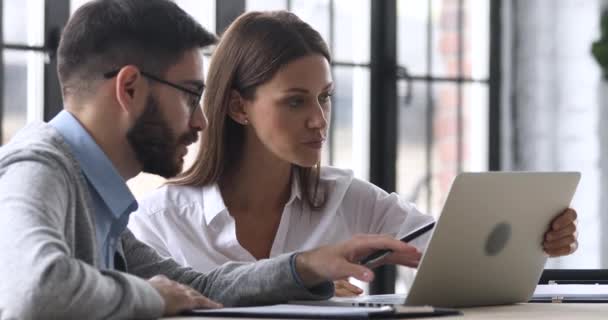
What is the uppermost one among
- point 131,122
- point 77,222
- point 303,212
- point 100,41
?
point 100,41

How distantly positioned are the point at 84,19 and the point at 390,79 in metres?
2.48

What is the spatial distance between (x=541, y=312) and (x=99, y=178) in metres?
0.66

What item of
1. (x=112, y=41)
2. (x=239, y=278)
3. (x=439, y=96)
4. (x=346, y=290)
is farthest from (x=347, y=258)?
(x=439, y=96)

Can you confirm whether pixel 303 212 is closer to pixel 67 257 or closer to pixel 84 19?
pixel 84 19

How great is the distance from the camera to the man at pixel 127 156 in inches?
56.8

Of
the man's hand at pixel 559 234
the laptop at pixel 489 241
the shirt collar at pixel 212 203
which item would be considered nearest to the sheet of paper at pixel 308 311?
the laptop at pixel 489 241

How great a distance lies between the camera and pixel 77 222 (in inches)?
60.7

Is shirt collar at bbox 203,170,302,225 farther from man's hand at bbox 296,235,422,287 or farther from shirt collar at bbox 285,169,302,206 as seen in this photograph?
man's hand at bbox 296,235,422,287

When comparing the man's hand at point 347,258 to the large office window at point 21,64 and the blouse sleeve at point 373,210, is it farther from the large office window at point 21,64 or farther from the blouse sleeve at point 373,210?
the large office window at point 21,64

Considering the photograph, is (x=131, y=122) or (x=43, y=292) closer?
(x=43, y=292)

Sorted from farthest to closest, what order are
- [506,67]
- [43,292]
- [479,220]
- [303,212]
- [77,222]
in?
[506,67] < [303,212] < [479,220] < [77,222] < [43,292]

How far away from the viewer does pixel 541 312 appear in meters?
1.63

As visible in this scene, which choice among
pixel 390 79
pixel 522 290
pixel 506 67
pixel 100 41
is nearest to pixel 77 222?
pixel 100 41

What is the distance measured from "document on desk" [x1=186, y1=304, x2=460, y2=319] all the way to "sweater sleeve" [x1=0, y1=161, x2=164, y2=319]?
0.28 feet
